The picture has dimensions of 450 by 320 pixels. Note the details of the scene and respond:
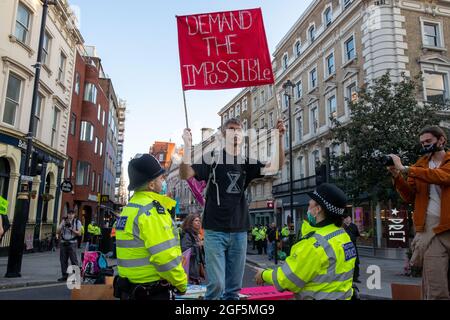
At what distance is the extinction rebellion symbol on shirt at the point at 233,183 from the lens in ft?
12.3

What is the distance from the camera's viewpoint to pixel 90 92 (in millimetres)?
28438

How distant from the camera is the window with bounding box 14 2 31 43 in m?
16.9

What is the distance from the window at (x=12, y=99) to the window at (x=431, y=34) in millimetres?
23055

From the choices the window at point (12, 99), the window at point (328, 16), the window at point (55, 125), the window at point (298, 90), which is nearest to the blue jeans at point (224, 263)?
the window at point (12, 99)

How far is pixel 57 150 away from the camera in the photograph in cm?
2197

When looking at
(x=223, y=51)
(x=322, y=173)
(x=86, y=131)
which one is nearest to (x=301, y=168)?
(x=86, y=131)

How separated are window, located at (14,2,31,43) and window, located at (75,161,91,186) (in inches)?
476

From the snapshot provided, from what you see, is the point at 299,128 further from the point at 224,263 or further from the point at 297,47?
the point at 224,263

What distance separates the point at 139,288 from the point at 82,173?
2721 cm

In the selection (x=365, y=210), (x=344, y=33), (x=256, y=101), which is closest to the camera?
(x=365, y=210)
